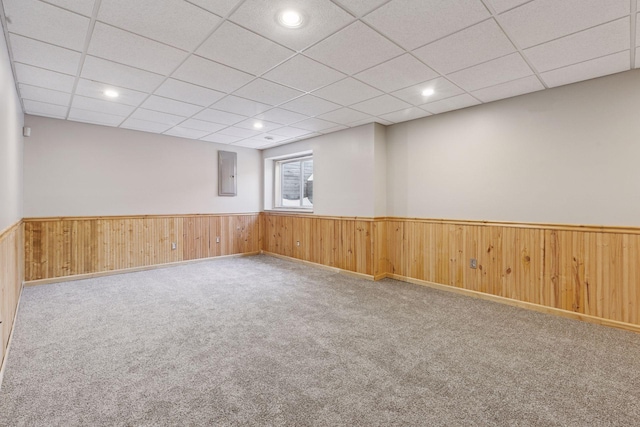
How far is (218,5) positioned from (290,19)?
0.47 metres

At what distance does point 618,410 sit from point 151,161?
642 centimetres

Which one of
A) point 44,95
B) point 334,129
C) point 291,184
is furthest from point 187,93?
point 291,184

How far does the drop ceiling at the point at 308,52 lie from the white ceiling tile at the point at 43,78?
2 cm

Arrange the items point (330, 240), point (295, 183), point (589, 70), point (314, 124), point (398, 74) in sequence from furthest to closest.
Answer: point (295, 183) < point (330, 240) < point (314, 124) < point (398, 74) < point (589, 70)

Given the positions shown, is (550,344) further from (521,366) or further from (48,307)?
(48,307)

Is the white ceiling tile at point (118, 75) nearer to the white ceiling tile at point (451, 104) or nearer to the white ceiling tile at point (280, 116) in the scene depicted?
the white ceiling tile at point (280, 116)

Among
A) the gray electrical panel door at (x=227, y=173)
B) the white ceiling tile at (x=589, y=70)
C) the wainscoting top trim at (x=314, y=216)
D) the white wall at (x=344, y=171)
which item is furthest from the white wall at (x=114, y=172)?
the white ceiling tile at (x=589, y=70)

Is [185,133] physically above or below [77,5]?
above

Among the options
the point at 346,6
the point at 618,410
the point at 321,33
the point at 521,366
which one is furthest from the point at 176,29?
the point at 618,410

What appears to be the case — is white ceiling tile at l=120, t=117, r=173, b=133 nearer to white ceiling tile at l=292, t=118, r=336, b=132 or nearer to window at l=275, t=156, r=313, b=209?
white ceiling tile at l=292, t=118, r=336, b=132

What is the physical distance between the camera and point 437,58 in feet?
8.72

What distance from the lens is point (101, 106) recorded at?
13.1 feet

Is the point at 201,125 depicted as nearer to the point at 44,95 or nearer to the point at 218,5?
the point at 44,95

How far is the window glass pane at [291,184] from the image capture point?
6.91 m
